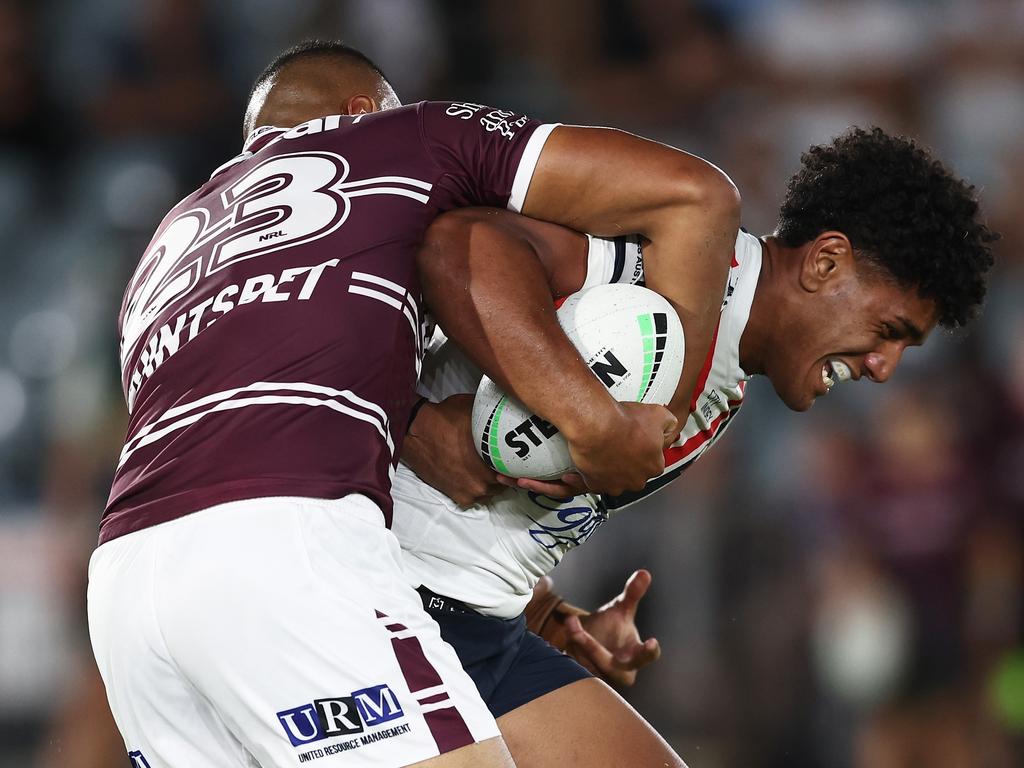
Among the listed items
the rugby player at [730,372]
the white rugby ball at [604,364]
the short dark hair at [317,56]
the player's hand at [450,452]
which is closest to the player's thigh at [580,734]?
the rugby player at [730,372]

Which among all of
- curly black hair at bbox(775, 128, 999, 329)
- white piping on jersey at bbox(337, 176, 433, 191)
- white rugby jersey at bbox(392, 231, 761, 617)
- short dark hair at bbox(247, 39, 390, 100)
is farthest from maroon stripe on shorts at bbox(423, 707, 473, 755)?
Result: short dark hair at bbox(247, 39, 390, 100)

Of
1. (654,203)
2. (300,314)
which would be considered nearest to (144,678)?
(300,314)

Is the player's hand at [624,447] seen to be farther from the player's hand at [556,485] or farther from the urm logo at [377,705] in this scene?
the urm logo at [377,705]

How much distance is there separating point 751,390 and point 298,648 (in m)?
4.91

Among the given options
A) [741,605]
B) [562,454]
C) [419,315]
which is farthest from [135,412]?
[741,605]

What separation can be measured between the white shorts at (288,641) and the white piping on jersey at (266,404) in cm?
18

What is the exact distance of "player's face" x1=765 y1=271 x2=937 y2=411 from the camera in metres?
3.27

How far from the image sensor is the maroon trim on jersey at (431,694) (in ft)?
7.79

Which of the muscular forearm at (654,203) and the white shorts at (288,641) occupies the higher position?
the muscular forearm at (654,203)

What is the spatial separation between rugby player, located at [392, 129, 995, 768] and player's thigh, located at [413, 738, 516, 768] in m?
0.80

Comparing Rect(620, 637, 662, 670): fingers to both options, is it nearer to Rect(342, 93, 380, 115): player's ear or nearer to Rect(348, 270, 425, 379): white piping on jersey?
Rect(348, 270, 425, 379): white piping on jersey

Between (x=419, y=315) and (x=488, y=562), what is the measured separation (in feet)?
2.69

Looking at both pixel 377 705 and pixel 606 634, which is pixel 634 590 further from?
pixel 377 705

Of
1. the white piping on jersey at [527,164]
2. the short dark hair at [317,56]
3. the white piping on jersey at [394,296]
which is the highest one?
the short dark hair at [317,56]
